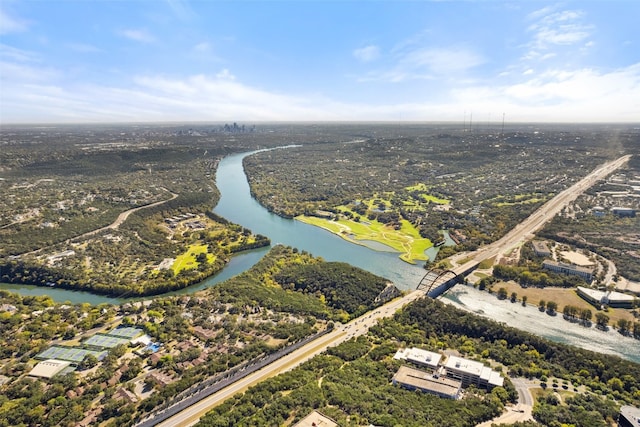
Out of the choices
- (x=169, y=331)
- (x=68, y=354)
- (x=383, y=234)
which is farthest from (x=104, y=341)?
(x=383, y=234)

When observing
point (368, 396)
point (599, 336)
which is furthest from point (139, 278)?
point (599, 336)

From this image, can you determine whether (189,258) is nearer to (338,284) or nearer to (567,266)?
(338,284)

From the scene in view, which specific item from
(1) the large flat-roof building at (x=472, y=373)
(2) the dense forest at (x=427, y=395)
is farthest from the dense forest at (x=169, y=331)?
(1) the large flat-roof building at (x=472, y=373)

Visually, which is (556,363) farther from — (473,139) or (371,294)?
(473,139)

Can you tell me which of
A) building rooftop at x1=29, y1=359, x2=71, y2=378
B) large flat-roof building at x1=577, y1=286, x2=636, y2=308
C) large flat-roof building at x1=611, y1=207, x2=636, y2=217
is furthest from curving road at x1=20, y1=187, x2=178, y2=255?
large flat-roof building at x1=611, y1=207, x2=636, y2=217

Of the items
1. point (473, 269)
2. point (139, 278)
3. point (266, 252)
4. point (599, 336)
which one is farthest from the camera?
point (266, 252)

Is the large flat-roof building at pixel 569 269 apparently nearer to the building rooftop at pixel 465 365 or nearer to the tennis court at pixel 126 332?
the building rooftop at pixel 465 365
